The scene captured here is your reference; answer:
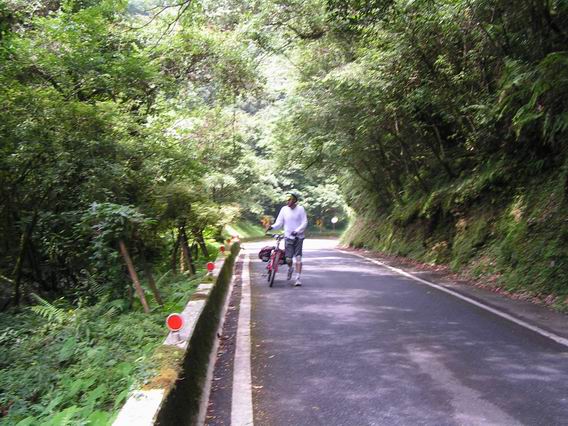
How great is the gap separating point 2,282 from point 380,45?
1039cm

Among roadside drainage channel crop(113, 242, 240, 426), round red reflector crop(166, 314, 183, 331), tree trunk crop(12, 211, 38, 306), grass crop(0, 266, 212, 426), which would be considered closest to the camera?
roadside drainage channel crop(113, 242, 240, 426)

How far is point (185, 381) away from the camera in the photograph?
4.50m

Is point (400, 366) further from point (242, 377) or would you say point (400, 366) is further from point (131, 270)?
point (131, 270)

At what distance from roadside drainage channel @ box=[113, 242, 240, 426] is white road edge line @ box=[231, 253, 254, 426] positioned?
0.33m

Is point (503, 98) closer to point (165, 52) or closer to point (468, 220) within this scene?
point (468, 220)

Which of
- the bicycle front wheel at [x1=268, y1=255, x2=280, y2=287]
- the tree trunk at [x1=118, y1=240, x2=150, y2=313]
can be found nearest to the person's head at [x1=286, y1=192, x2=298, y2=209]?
the bicycle front wheel at [x1=268, y1=255, x2=280, y2=287]

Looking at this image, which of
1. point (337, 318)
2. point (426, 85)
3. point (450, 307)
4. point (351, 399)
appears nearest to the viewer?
point (351, 399)

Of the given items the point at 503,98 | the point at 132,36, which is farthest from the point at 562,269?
the point at 132,36

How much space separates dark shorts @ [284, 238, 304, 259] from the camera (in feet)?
38.3

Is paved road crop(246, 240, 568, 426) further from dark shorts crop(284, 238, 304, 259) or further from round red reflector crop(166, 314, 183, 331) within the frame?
dark shorts crop(284, 238, 304, 259)

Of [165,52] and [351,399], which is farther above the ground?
[165,52]

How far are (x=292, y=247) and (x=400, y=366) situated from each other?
6134mm

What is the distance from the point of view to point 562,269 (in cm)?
902

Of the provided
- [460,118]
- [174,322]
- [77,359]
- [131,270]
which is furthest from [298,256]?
[174,322]
